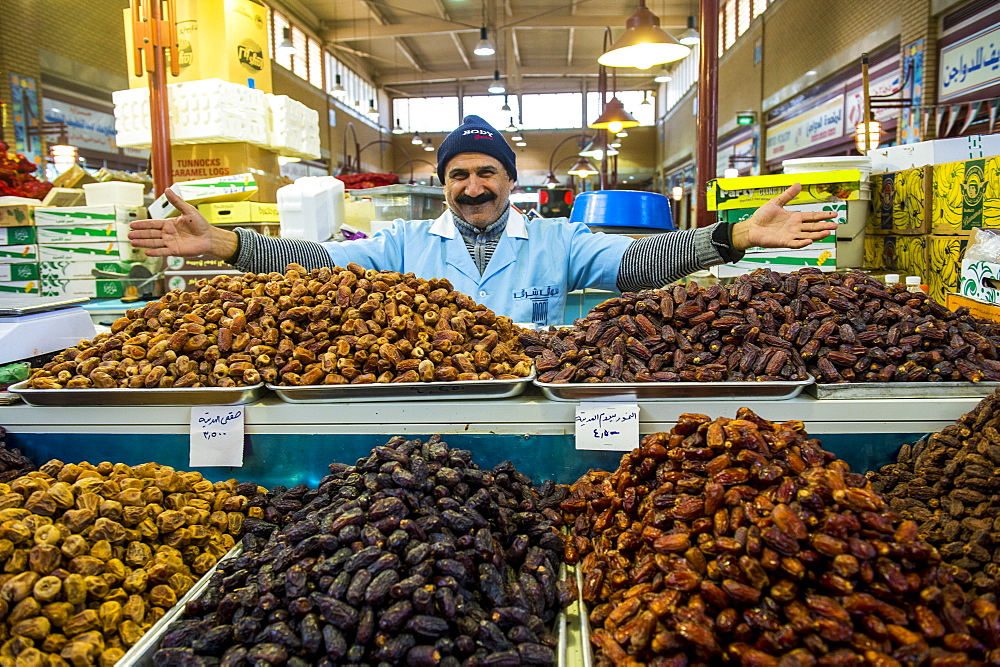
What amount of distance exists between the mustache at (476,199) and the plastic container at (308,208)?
97 centimetres

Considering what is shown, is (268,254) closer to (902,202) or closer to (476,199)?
(476,199)

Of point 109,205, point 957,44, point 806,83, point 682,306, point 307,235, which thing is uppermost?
point 806,83

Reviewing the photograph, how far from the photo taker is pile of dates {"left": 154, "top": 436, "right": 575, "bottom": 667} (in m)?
1.00

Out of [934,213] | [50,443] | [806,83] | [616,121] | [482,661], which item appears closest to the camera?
[482,661]

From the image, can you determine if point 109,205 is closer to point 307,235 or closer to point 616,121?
point 307,235

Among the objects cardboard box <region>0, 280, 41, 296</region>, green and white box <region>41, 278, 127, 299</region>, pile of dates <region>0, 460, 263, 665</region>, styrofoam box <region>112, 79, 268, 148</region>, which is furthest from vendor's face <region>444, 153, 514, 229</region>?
cardboard box <region>0, 280, 41, 296</region>

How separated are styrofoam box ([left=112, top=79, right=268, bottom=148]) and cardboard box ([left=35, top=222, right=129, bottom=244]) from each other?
0.60 m

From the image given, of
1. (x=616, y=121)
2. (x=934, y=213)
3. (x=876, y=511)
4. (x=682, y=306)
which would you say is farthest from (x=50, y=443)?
(x=616, y=121)

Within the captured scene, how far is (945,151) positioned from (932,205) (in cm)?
41

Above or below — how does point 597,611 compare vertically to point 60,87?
below

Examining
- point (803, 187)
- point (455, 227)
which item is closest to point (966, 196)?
point (803, 187)

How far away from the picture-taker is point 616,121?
7.61 m

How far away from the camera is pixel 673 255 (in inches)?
105

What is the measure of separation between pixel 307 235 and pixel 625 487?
8.96ft
